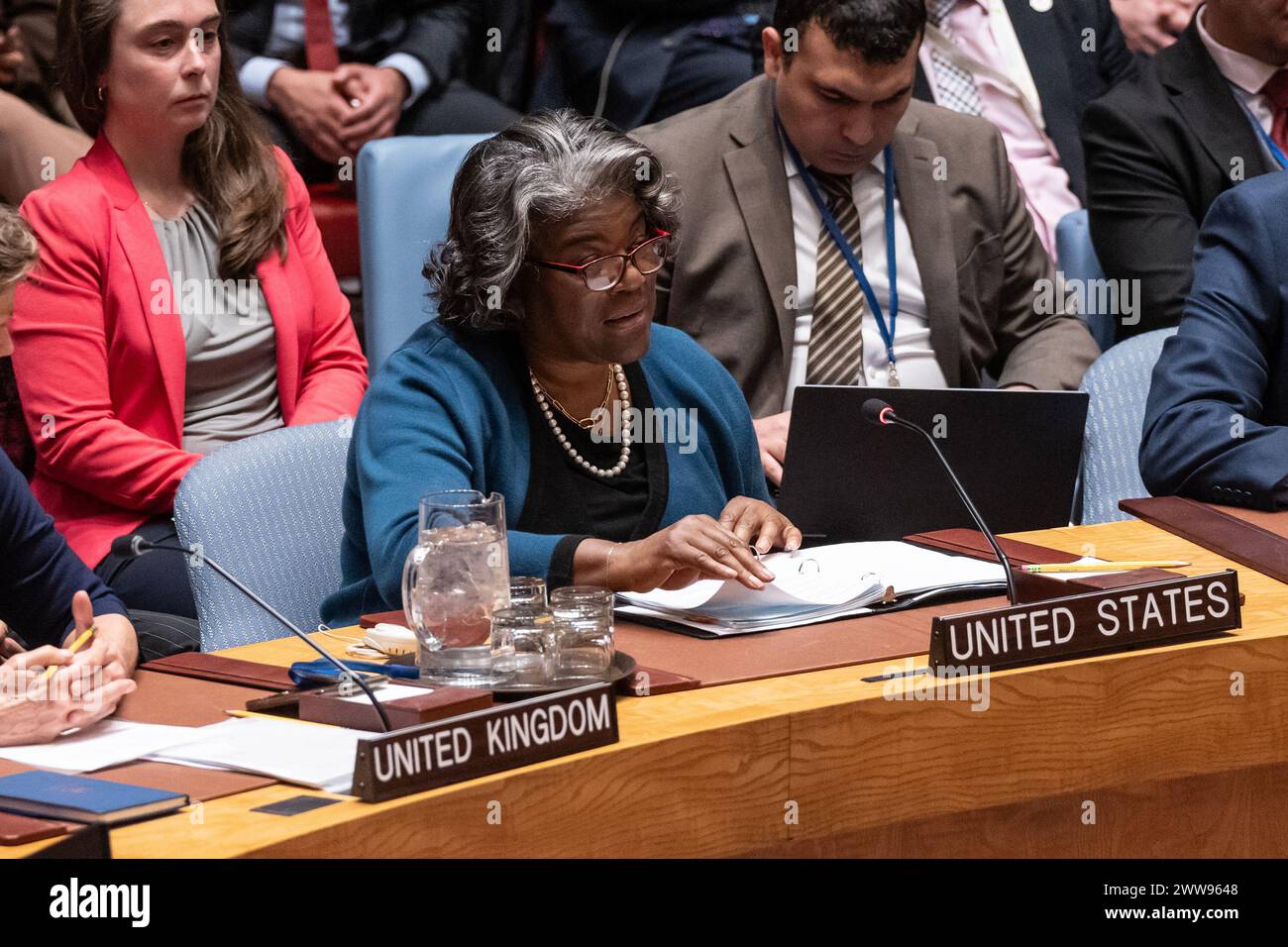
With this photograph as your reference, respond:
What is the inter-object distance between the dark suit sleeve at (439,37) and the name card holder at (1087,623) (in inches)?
98.2

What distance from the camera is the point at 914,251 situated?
3408 mm

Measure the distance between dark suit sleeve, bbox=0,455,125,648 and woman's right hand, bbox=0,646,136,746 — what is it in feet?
1.14

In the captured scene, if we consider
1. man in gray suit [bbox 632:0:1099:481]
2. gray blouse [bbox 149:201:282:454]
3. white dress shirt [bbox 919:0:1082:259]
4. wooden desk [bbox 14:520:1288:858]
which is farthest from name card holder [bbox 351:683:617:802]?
white dress shirt [bbox 919:0:1082:259]

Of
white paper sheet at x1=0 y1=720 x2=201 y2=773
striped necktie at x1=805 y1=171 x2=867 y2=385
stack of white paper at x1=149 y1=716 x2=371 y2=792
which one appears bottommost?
white paper sheet at x1=0 y1=720 x2=201 y2=773

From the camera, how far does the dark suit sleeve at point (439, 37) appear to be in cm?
389

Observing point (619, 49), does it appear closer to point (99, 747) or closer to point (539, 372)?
point (539, 372)

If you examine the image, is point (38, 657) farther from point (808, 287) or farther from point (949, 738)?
point (808, 287)

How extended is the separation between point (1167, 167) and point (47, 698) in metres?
2.62

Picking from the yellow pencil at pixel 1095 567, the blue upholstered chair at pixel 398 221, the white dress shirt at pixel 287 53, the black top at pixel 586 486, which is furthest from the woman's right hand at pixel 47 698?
the white dress shirt at pixel 287 53

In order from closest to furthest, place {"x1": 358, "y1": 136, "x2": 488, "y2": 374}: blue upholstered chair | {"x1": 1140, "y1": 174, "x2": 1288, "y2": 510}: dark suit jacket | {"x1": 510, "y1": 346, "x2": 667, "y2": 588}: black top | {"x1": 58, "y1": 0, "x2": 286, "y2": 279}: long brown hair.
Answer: {"x1": 510, "y1": 346, "x2": 667, "y2": 588}: black top → {"x1": 1140, "y1": 174, "x2": 1288, "y2": 510}: dark suit jacket → {"x1": 58, "y1": 0, "x2": 286, "y2": 279}: long brown hair → {"x1": 358, "y1": 136, "x2": 488, "y2": 374}: blue upholstered chair

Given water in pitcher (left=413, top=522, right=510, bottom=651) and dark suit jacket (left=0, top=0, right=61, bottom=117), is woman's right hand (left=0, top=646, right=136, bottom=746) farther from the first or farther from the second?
dark suit jacket (left=0, top=0, right=61, bottom=117)

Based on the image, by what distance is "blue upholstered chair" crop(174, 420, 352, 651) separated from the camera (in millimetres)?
2350

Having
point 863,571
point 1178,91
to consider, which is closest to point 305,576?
point 863,571

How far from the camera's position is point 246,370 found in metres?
3.24
